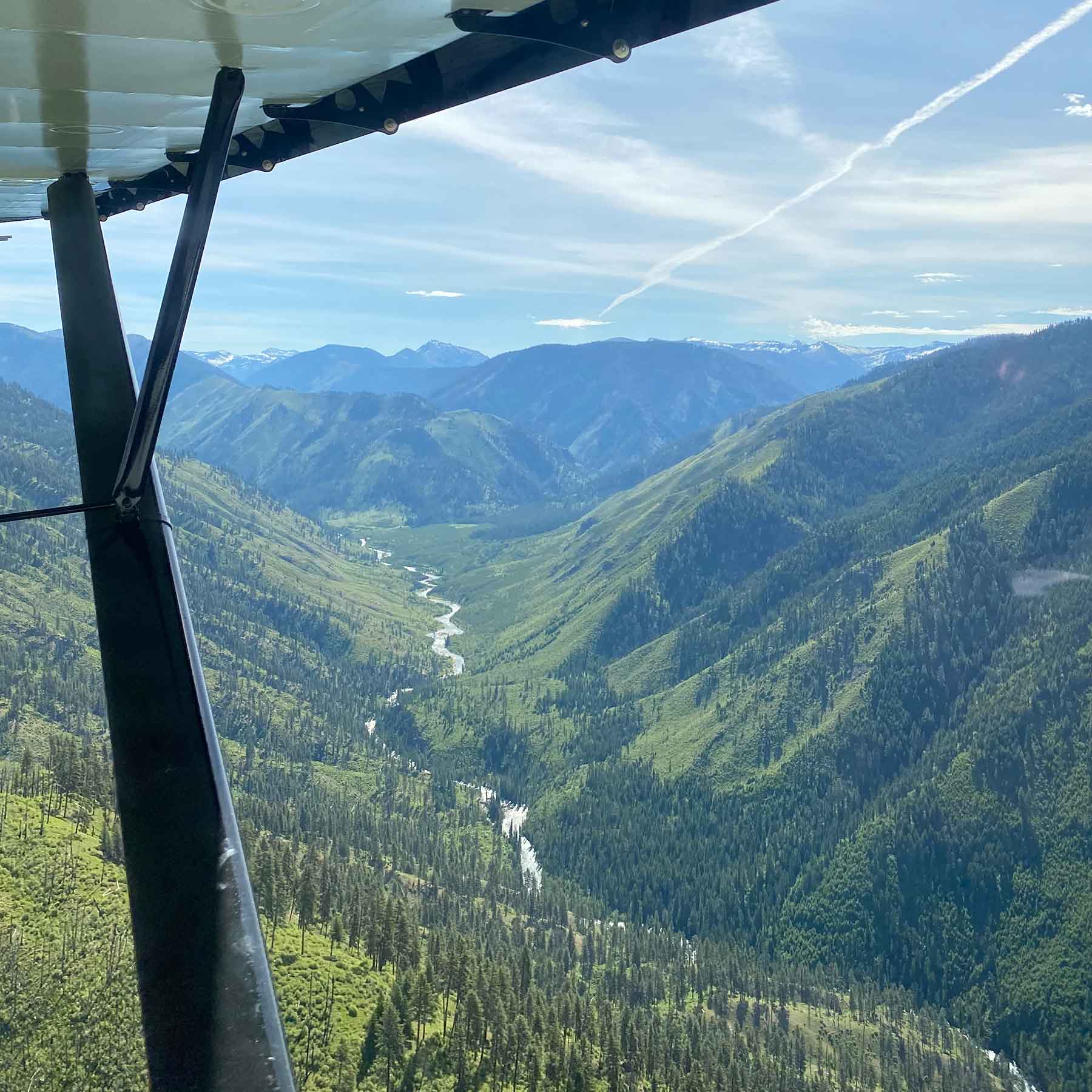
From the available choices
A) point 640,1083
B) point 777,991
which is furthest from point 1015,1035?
point 640,1083

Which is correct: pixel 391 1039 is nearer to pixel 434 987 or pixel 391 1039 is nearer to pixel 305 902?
pixel 434 987

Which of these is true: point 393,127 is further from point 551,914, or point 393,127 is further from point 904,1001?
point 904,1001

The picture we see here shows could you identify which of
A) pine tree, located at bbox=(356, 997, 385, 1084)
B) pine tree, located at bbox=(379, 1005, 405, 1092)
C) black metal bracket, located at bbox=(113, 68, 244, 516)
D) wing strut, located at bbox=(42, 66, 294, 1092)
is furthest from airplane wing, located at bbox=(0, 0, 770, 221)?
pine tree, located at bbox=(379, 1005, 405, 1092)

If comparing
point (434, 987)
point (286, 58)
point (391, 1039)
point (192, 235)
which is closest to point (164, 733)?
point (192, 235)

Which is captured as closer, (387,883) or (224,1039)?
(224,1039)

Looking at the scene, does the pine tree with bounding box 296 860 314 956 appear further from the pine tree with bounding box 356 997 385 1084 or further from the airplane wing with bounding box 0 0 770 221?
the airplane wing with bounding box 0 0 770 221

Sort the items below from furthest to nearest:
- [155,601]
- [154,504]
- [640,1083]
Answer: [640,1083], [154,504], [155,601]

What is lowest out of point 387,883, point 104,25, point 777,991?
point 777,991
